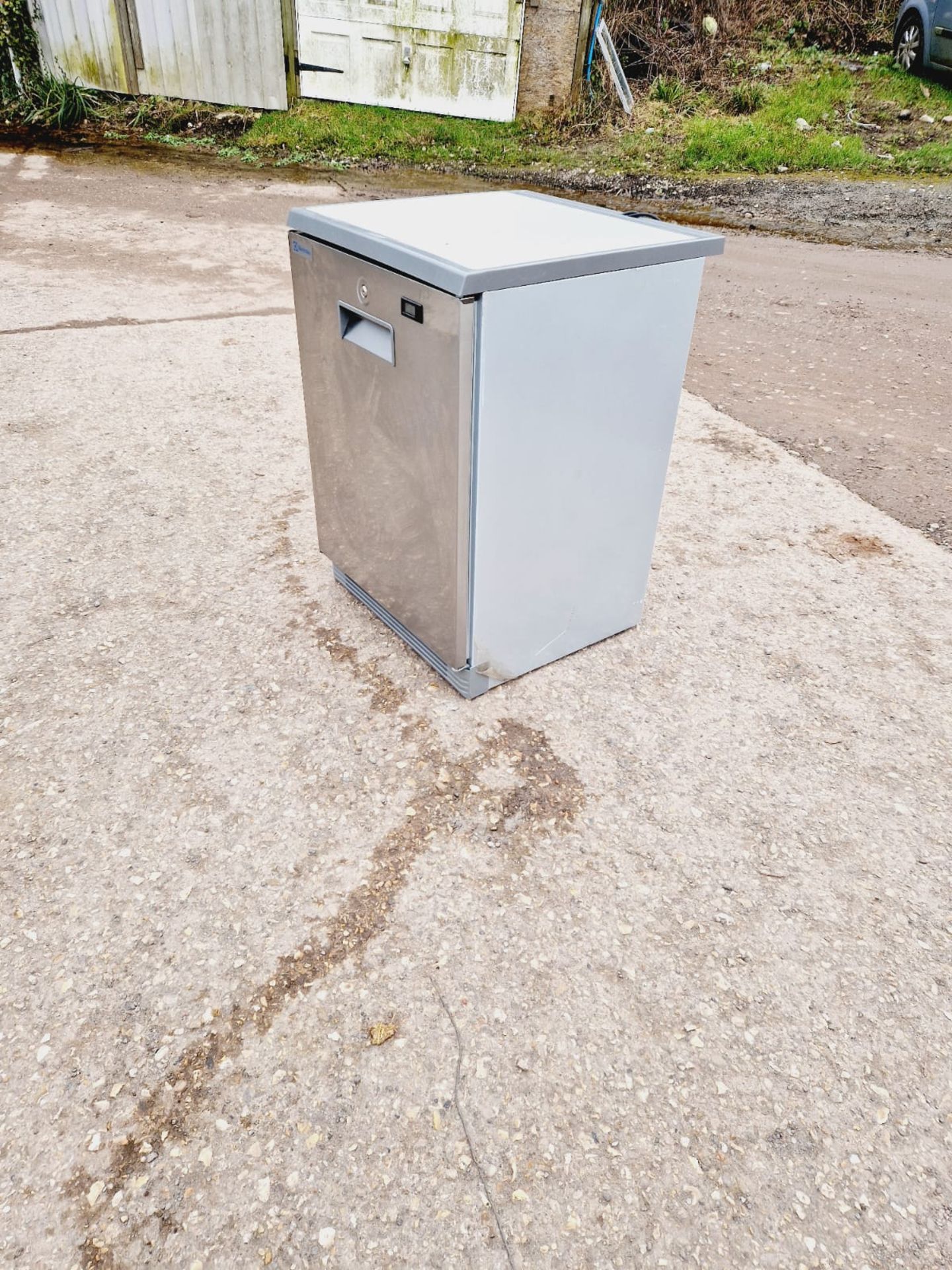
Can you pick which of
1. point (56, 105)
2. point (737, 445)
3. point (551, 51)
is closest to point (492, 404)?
point (737, 445)

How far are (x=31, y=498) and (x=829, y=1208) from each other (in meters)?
3.37

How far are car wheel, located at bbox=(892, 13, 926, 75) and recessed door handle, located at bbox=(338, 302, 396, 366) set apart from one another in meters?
12.2

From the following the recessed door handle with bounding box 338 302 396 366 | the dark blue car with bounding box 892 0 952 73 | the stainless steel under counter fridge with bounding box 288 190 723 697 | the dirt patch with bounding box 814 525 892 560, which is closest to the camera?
the stainless steel under counter fridge with bounding box 288 190 723 697

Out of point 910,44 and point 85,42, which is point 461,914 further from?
point 910,44

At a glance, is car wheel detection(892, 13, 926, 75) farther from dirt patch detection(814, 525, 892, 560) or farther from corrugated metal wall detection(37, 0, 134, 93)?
dirt patch detection(814, 525, 892, 560)

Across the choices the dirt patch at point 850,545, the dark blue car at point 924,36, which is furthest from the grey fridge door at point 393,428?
the dark blue car at point 924,36

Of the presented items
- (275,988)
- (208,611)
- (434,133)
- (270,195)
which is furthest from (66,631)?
(434,133)

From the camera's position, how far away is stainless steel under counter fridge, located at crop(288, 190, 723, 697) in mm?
1890

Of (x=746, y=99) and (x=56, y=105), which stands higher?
(x=746, y=99)

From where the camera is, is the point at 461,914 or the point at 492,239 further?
the point at 492,239

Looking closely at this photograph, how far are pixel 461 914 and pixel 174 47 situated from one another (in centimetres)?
1107

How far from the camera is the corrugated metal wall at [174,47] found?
364 inches

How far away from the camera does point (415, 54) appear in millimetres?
9422

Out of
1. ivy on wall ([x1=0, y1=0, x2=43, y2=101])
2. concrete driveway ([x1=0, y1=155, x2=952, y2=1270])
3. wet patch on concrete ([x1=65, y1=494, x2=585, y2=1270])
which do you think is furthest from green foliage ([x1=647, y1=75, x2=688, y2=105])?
wet patch on concrete ([x1=65, y1=494, x2=585, y2=1270])
